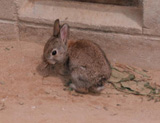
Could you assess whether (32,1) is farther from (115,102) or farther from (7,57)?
(115,102)

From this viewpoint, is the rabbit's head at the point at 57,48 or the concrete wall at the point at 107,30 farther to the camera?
the concrete wall at the point at 107,30

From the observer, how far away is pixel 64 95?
17.6 ft

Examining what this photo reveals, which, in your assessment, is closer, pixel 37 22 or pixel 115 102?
pixel 115 102

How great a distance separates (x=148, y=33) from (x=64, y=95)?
62.0 inches

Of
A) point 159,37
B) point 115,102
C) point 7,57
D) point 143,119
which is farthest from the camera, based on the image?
point 7,57

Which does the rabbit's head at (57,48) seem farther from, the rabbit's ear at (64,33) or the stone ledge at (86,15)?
the stone ledge at (86,15)

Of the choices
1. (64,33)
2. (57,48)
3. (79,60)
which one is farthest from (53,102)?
(64,33)

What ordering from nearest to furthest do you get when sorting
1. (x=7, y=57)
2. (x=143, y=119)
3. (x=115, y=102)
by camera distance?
(x=143, y=119) < (x=115, y=102) < (x=7, y=57)

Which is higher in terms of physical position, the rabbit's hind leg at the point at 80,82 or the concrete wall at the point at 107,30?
the concrete wall at the point at 107,30

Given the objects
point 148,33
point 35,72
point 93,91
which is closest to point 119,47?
point 148,33

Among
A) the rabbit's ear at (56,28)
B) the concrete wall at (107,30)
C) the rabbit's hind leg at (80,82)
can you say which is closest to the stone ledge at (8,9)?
the concrete wall at (107,30)

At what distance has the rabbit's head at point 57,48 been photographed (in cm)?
561

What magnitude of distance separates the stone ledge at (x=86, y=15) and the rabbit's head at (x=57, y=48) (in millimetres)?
422

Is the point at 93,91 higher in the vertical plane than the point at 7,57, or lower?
lower
